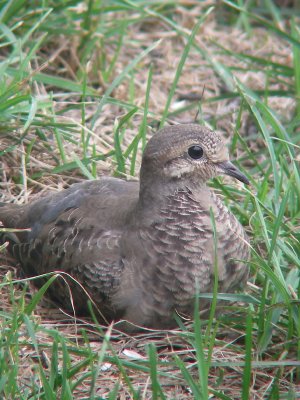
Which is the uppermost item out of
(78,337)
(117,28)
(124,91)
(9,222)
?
(117,28)

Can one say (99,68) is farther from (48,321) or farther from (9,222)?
(48,321)

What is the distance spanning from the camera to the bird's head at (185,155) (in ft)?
12.5

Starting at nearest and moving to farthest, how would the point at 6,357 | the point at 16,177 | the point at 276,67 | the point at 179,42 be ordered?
the point at 6,357 < the point at 16,177 < the point at 276,67 < the point at 179,42

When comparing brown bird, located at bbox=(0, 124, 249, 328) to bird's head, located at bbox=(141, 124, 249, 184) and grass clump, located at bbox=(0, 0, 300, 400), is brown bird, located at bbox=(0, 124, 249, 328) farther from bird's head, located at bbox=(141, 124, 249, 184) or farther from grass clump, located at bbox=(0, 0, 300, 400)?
grass clump, located at bbox=(0, 0, 300, 400)

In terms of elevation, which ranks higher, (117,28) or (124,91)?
(117,28)

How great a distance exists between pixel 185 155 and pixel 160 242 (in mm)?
378

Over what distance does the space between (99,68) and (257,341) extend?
8.20 ft

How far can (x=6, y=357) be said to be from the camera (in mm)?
3197

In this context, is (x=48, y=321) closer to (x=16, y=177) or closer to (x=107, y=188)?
(x=107, y=188)

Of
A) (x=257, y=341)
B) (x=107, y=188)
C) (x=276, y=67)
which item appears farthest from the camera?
(x=276, y=67)

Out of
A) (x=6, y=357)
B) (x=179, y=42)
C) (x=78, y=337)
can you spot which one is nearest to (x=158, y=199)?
(x=78, y=337)

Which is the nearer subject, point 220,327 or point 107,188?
point 220,327

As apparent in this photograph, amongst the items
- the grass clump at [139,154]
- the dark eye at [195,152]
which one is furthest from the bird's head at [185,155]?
the grass clump at [139,154]

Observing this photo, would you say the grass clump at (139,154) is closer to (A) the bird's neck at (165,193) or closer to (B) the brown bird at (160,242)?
(B) the brown bird at (160,242)
